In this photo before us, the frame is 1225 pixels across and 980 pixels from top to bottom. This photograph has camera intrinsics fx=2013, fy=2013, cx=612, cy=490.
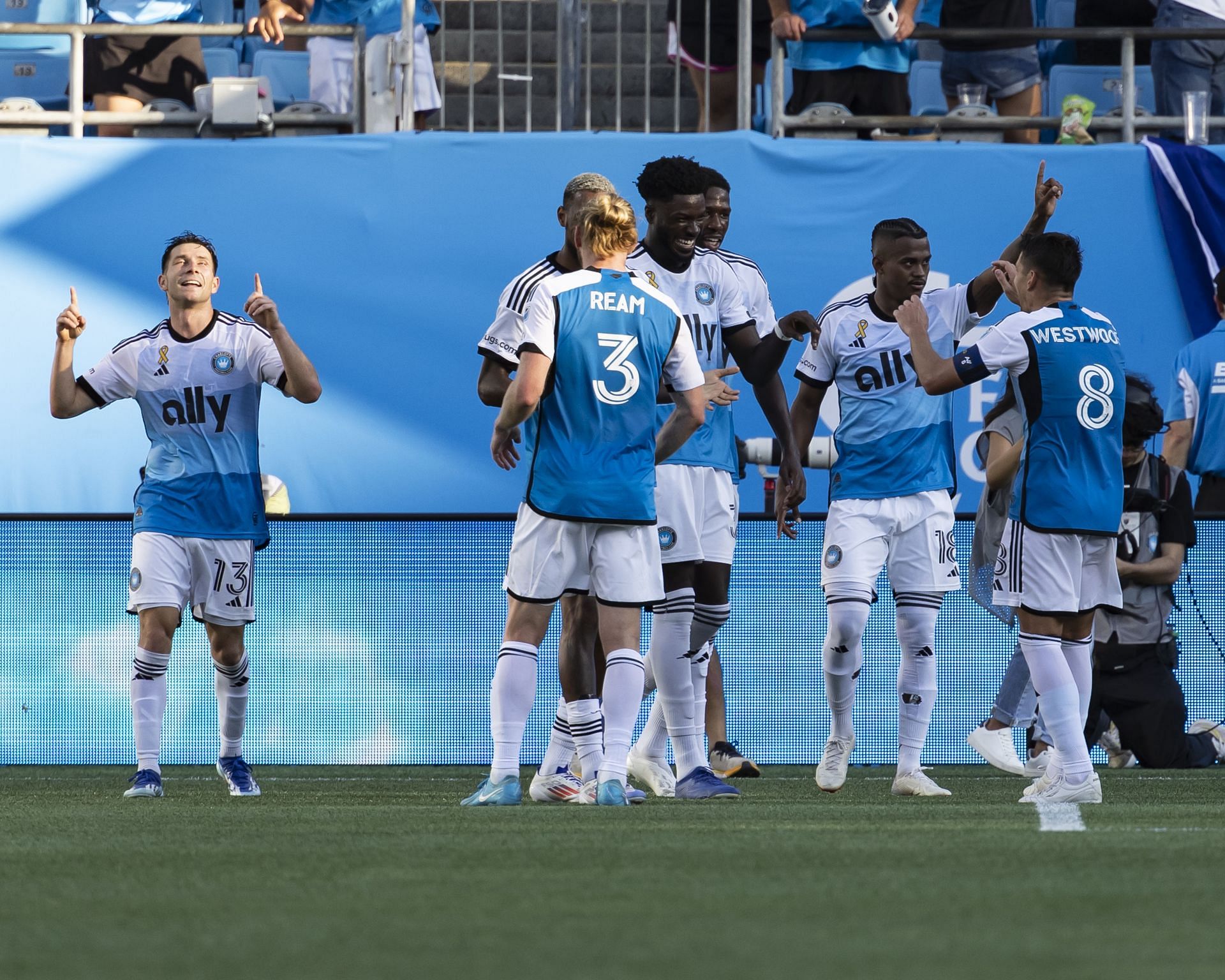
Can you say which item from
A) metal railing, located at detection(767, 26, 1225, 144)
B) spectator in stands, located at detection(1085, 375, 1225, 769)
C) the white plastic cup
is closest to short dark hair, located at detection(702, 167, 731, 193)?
spectator in stands, located at detection(1085, 375, 1225, 769)

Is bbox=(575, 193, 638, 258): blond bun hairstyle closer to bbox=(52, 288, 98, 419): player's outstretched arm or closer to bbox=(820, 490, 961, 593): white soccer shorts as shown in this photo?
bbox=(820, 490, 961, 593): white soccer shorts

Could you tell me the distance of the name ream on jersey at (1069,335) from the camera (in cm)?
632

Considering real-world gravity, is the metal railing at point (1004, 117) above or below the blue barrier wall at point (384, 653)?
above

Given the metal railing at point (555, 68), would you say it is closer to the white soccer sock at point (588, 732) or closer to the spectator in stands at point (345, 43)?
the spectator in stands at point (345, 43)

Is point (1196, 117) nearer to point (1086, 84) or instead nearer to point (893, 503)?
point (1086, 84)

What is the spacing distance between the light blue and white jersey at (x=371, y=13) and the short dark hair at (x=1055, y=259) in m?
5.89

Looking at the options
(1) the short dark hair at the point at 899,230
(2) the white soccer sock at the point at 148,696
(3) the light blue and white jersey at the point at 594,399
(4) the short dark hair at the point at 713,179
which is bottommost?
(2) the white soccer sock at the point at 148,696

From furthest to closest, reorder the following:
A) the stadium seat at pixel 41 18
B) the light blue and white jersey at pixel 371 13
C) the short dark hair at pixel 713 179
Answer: the stadium seat at pixel 41 18
the light blue and white jersey at pixel 371 13
the short dark hair at pixel 713 179

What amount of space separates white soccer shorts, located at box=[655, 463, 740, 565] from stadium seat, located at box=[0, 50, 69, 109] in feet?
20.6

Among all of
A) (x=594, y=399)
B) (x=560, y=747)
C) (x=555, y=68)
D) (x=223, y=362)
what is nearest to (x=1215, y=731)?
(x=560, y=747)

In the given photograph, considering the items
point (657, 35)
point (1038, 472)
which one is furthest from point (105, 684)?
point (657, 35)

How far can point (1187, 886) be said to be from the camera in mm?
3684

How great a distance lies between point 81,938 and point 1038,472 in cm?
395

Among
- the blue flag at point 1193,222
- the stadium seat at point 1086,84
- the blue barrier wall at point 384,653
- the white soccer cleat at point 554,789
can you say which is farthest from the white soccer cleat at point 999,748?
the stadium seat at point 1086,84
